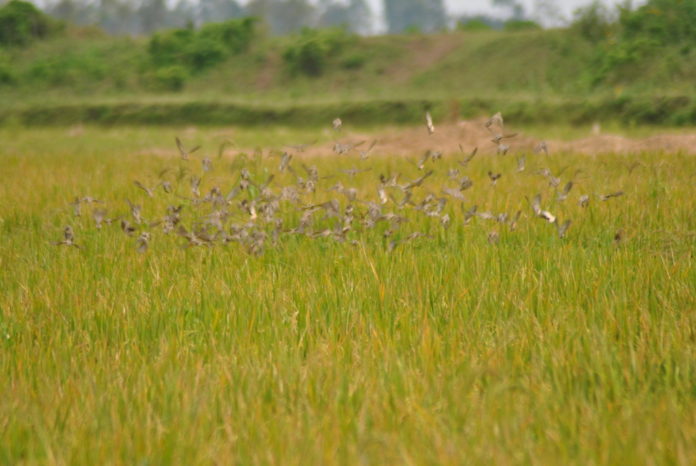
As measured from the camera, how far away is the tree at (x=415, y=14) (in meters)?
78.5

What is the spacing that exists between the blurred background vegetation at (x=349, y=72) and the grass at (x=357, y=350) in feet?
38.1

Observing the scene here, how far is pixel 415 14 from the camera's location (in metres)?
80.4

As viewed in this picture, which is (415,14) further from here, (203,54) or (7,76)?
(7,76)

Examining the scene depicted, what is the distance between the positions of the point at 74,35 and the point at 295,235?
29161 millimetres

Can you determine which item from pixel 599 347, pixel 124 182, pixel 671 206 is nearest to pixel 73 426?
pixel 599 347

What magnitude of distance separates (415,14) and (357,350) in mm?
82385

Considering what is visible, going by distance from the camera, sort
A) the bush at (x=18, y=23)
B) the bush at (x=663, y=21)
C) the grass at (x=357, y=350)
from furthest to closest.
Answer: the bush at (x=18, y=23)
the bush at (x=663, y=21)
the grass at (x=357, y=350)

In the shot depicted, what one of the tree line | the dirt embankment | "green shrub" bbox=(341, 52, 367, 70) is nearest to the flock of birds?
the dirt embankment

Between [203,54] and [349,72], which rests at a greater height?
[203,54]

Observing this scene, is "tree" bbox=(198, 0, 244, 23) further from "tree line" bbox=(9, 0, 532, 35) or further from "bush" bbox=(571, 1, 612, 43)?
"bush" bbox=(571, 1, 612, 43)

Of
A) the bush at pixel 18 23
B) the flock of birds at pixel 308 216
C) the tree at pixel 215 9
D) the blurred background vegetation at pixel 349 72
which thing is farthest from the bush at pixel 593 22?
the tree at pixel 215 9

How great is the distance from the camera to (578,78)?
1784cm

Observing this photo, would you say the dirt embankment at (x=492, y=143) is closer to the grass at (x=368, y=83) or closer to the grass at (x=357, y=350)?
the grass at (x=368, y=83)

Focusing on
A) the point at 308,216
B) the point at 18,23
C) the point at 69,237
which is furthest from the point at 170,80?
the point at 308,216
